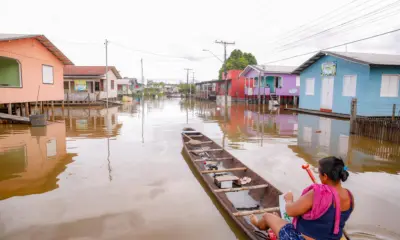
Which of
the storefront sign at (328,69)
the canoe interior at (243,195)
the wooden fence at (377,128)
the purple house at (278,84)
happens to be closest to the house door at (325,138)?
the wooden fence at (377,128)

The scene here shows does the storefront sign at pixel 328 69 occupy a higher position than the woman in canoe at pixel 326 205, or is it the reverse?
the storefront sign at pixel 328 69

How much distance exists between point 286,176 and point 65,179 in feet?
16.6

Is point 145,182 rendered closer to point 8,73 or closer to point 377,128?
point 377,128

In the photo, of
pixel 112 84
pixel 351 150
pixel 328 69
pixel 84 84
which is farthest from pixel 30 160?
pixel 112 84

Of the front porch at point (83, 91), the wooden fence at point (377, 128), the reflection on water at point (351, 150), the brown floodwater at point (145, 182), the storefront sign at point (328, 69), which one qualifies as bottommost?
the brown floodwater at point (145, 182)

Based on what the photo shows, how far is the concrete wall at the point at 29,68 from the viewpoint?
15.3 meters

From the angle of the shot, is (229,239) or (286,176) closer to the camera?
(229,239)

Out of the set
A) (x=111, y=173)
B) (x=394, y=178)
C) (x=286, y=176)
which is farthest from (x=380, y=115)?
(x=111, y=173)

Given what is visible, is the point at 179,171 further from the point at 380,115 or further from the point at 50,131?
the point at 380,115

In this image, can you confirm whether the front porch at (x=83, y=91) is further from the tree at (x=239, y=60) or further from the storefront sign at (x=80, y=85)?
the tree at (x=239, y=60)

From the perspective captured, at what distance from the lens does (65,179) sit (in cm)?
653

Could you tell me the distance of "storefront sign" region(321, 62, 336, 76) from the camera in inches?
761

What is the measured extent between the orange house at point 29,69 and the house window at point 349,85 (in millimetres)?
18710

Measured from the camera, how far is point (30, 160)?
803 centimetres
